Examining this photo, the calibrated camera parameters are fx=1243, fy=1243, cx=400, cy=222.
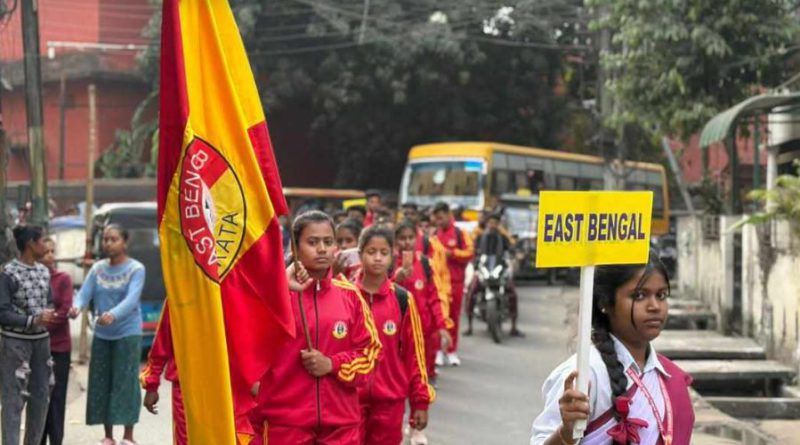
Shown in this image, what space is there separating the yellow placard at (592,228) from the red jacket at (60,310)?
5203mm

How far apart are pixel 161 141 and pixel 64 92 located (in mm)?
30542

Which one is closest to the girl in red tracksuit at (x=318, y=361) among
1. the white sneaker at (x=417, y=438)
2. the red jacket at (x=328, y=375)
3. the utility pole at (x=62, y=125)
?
the red jacket at (x=328, y=375)

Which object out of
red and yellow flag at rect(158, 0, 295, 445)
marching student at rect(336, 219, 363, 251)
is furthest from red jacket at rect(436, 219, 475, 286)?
red and yellow flag at rect(158, 0, 295, 445)

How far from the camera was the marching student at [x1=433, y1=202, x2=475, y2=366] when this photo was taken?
14148mm

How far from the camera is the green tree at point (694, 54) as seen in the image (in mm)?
17562

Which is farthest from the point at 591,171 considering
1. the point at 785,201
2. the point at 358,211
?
the point at 785,201

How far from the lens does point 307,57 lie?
33938 mm

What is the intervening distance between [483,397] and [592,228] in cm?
821

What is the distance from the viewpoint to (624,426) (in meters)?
3.49

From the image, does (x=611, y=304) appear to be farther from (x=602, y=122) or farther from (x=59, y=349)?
(x=602, y=122)

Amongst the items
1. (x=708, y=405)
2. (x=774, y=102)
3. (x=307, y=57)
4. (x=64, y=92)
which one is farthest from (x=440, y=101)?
(x=708, y=405)

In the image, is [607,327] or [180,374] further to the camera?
[180,374]

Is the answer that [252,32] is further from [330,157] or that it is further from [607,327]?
[607,327]

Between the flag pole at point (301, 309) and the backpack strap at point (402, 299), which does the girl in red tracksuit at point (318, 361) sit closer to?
the flag pole at point (301, 309)
